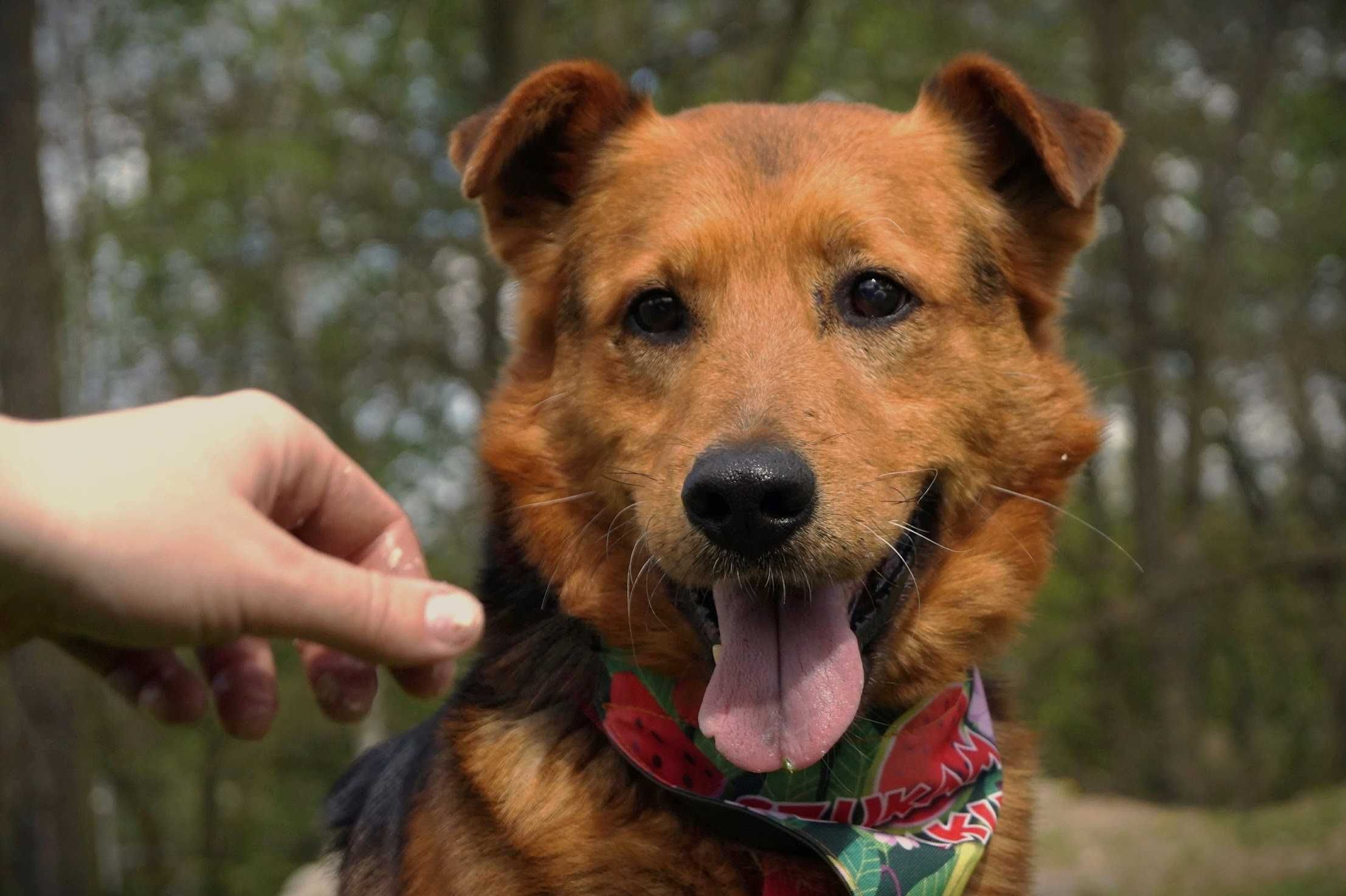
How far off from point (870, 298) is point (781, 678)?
1.10 metres

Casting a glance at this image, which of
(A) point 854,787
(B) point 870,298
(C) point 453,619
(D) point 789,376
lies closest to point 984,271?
(B) point 870,298

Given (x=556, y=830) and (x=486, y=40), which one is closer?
(x=556, y=830)

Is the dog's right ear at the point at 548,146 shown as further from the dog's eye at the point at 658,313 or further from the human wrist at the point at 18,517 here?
the human wrist at the point at 18,517

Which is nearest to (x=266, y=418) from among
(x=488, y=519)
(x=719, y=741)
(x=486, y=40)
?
(x=719, y=741)

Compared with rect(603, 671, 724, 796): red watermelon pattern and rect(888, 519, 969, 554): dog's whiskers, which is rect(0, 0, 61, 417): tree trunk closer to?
rect(603, 671, 724, 796): red watermelon pattern

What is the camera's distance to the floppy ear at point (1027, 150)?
3723 mm

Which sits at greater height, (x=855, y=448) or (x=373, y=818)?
(x=855, y=448)

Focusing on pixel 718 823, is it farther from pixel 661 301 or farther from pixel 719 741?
pixel 661 301

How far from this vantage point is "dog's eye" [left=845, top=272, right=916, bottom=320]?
11.4 ft

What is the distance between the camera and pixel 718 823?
2926 mm

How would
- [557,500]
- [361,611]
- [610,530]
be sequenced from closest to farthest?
[361,611] → [610,530] → [557,500]

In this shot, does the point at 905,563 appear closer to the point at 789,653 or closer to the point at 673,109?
the point at 789,653

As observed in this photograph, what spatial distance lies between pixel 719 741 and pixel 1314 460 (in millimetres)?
16161

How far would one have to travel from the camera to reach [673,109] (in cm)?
1289
